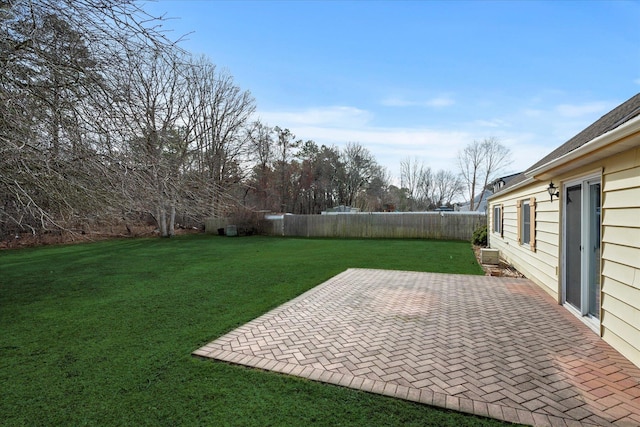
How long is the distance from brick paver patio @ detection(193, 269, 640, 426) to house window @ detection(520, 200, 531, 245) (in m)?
1.84

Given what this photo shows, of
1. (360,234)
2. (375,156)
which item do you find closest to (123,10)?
(360,234)

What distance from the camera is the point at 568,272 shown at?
494cm

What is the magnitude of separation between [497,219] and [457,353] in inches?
360

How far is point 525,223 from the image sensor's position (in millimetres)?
7395

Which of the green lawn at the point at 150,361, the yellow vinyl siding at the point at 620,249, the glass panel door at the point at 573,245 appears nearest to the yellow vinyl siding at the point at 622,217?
the yellow vinyl siding at the point at 620,249

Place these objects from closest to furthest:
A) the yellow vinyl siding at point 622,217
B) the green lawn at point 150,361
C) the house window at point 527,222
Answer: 1. the green lawn at point 150,361
2. the yellow vinyl siding at point 622,217
3. the house window at point 527,222

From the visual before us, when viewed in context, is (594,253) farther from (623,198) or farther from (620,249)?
(623,198)

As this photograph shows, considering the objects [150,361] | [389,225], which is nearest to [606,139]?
[150,361]

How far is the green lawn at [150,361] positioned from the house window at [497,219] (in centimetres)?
328

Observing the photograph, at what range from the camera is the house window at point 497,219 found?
10398 millimetres

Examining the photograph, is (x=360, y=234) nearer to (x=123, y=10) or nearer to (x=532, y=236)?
(x=532, y=236)

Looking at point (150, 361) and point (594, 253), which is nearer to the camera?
point (150, 361)

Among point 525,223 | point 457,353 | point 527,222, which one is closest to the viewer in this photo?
point 457,353

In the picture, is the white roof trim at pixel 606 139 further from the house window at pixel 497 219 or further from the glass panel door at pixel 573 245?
the house window at pixel 497 219
